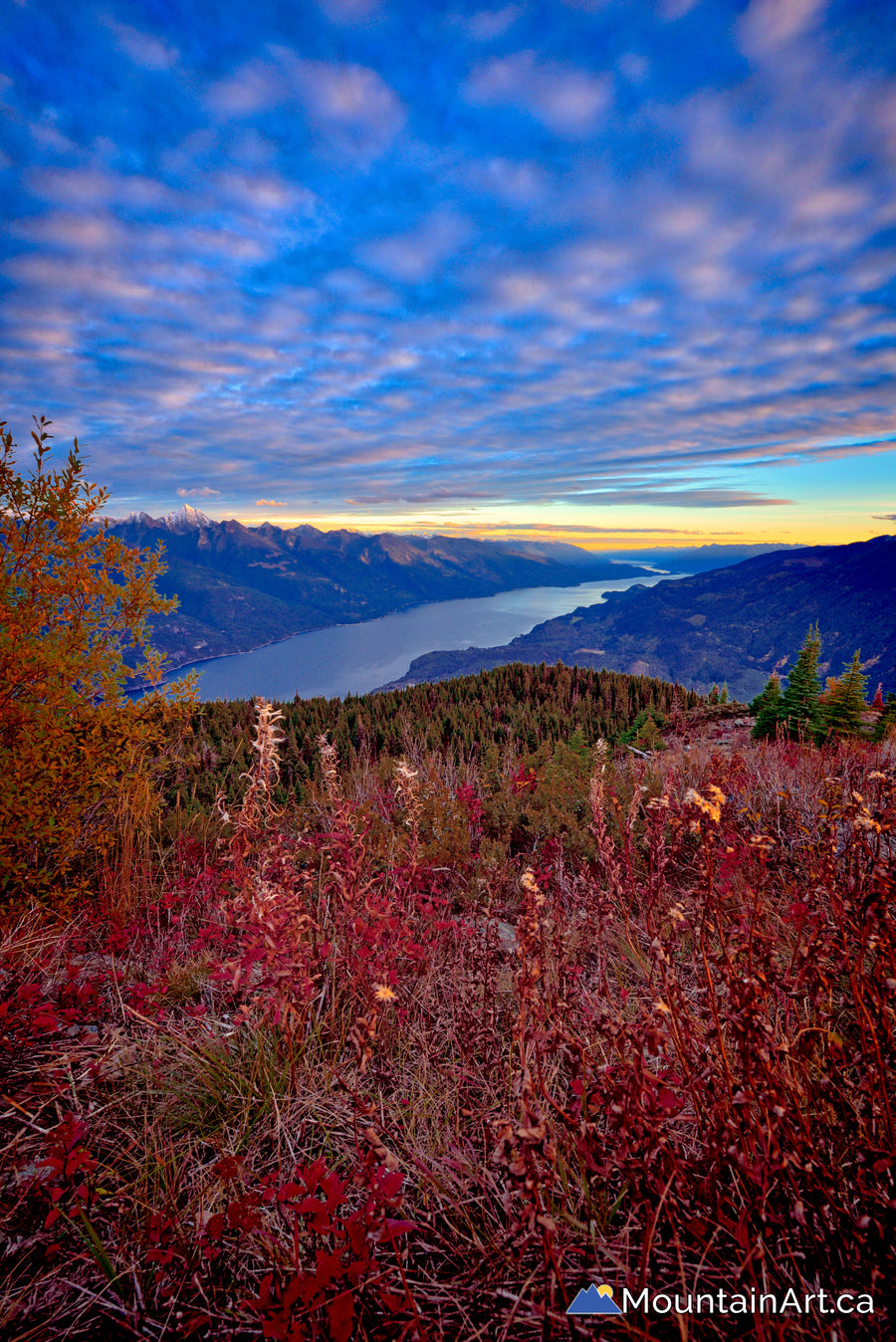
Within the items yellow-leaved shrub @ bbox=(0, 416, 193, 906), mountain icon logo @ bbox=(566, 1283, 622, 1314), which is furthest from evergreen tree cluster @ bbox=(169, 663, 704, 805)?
mountain icon logo @ bbox=(566, 1283, 622, 1314)

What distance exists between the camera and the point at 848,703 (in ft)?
34.9

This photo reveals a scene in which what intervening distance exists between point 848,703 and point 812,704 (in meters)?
0.67

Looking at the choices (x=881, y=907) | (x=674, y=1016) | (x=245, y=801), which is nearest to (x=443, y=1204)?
(x=674, y=1016)

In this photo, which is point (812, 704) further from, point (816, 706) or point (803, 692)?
point (803, 692)

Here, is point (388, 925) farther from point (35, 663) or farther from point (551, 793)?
point (551, 793)

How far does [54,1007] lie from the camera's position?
2.67 metres

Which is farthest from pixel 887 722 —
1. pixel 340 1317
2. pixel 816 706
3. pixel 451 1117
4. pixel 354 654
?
pixel 354 654

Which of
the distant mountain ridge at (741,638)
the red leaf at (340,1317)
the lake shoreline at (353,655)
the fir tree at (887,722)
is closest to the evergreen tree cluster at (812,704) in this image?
the fir tree at (887,722)

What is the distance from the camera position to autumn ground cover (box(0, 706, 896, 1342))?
1280 millimetres

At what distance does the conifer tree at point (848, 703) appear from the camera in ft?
34.4

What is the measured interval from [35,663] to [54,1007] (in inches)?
97.6

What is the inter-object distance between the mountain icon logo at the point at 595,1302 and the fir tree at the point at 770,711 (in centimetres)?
1137

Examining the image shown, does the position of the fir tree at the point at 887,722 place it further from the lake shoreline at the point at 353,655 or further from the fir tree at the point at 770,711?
the lake shoreline at the point at 353,655

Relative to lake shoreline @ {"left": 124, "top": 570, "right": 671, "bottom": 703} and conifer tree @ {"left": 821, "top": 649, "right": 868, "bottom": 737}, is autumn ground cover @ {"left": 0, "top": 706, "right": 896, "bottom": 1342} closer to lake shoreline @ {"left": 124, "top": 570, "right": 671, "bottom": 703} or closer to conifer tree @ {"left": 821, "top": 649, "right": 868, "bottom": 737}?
conifer tree @ {"left": 821, "top": 649, "right": 868, "bottom": 737}
